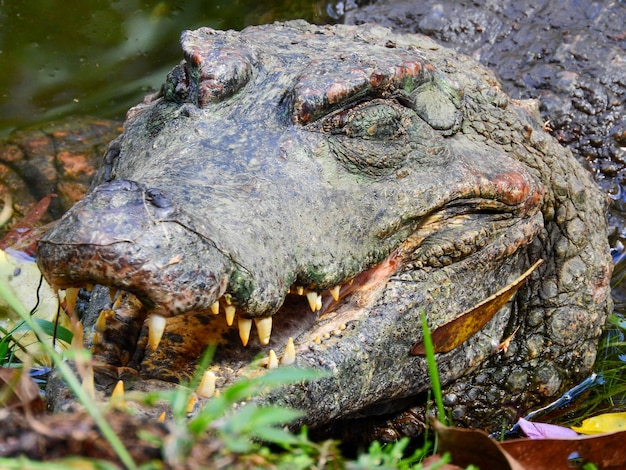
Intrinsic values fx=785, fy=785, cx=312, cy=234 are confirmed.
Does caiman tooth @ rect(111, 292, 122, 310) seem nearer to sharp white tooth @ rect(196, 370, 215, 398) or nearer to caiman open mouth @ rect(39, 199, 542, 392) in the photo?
caiman open mouth @ rect(39, 199, 542, 392)

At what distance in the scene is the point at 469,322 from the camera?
11.5 feet

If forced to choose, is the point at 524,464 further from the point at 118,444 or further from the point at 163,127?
the point at 163,127

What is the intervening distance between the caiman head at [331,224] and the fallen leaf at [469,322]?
5 cm

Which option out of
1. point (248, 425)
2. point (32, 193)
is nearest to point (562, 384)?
point (248, 425)

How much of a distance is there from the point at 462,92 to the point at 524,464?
198 cm

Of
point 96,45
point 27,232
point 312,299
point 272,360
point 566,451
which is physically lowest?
point 27,232

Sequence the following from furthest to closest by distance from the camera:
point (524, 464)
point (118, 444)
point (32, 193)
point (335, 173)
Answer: point (32, 193) < point (335, 173) < point (524, 464) < point (118, 444)

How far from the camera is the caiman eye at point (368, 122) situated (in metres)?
3.25

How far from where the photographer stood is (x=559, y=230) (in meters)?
3.96

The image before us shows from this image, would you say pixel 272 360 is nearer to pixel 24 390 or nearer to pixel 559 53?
pixel 24 390

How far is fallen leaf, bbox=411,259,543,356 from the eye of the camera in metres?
3.37

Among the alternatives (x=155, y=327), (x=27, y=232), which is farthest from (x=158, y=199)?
(x=27, y=232)

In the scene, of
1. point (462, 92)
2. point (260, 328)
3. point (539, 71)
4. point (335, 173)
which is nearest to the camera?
point (260, 328)

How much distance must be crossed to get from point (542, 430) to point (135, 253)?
7.13ft
